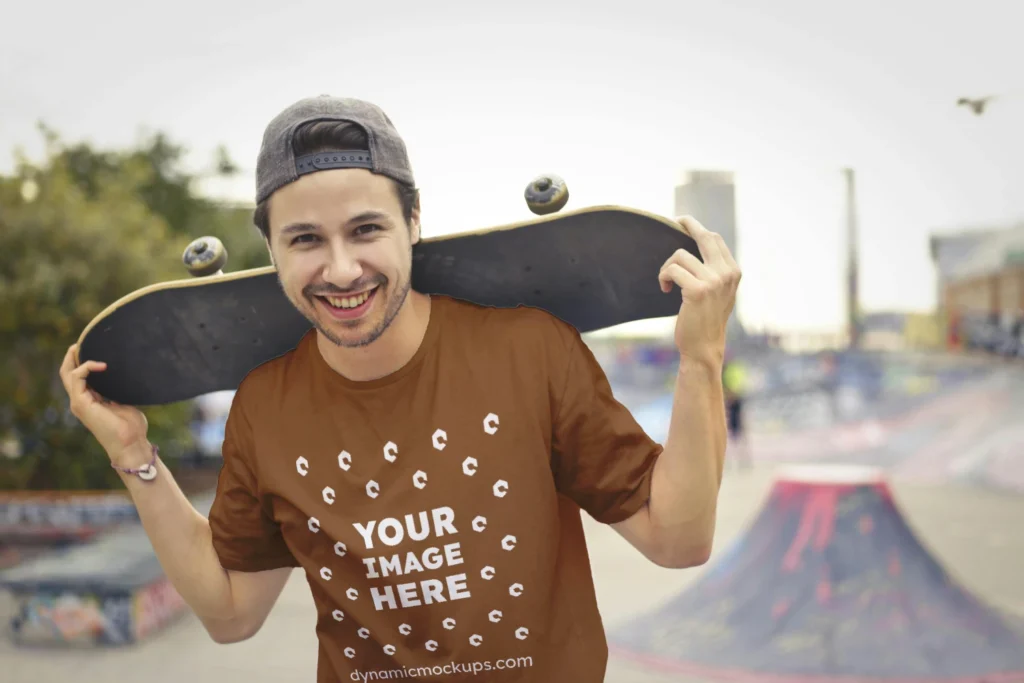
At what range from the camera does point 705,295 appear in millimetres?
1398

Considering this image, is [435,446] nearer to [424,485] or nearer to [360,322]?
[424,485]

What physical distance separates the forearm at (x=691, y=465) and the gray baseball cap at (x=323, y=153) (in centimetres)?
60

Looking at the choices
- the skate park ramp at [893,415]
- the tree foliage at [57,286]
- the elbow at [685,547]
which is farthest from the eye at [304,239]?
the skate park ramp at [893,415]

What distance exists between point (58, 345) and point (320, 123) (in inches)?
395

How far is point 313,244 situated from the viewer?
4.75 ft

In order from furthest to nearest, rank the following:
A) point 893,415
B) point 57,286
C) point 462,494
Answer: point 893,415, point 57,286, point 462,494

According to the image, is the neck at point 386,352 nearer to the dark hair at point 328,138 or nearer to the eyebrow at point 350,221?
the eyebrow at point 350,221

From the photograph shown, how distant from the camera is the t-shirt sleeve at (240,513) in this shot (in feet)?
5.37

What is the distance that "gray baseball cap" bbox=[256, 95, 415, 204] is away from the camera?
4.67ft

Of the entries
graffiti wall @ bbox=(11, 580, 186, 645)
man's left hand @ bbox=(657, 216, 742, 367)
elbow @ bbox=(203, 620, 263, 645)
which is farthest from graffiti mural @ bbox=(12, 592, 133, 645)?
man's left hand @ bbox=(657, 216, 742, 367)

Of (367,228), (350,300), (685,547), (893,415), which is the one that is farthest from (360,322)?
(893,415)

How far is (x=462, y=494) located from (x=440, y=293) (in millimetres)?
417

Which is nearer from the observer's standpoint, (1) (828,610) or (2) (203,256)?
(2) (203,256)

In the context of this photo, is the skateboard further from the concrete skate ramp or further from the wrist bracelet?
the concrete skate ramp
